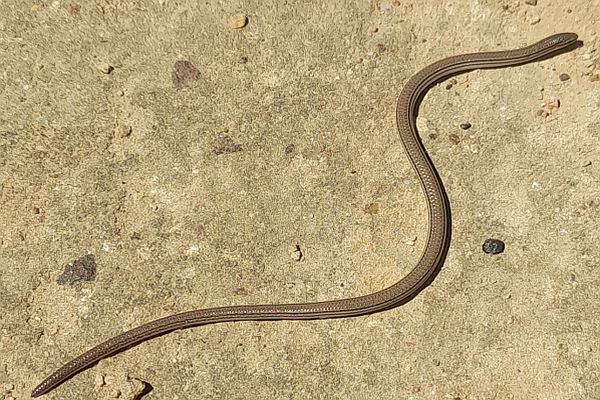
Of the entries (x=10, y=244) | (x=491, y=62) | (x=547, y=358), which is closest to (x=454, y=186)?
(x=491, y=62)

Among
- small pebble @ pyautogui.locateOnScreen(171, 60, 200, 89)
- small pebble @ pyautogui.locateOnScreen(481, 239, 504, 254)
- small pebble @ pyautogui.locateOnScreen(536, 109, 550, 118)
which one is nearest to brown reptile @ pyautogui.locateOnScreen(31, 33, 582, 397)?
small pebble @ pyautogui.locateOnScreen(481, 239, 504, 254)

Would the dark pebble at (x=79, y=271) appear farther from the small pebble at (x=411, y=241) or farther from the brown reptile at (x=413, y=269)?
A: the small pebble at (x=411, y=241)

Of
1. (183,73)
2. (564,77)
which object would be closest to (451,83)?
(564,77)

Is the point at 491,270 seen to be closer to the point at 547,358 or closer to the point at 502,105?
the point at 547,358

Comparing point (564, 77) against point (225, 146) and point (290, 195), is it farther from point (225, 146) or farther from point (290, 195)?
point (225, 146)

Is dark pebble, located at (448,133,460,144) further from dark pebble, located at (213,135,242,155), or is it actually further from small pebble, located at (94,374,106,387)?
small pebble, located at (94,374,106,387)

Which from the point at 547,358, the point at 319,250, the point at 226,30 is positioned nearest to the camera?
the point at 547,358
